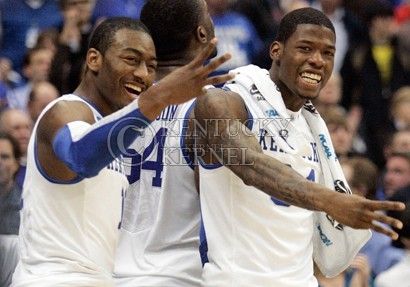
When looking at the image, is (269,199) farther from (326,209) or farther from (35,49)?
(35,49)

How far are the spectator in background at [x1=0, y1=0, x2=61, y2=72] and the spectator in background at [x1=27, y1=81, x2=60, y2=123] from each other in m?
0.79

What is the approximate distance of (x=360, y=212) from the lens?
468 centimetres

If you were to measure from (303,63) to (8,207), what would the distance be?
86.1 inches

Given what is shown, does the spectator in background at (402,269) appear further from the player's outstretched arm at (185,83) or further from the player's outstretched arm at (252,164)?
the player's outstretched arm at (185,83)

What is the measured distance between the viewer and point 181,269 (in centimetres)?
584

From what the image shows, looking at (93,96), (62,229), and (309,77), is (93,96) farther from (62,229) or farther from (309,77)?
(309,77)

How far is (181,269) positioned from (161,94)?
44.4 inches

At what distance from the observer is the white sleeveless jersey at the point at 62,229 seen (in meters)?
5.50

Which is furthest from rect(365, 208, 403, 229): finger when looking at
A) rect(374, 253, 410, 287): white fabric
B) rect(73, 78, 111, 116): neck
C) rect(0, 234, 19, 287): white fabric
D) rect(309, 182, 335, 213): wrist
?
rect(0, 234, 19, 287): white fabric

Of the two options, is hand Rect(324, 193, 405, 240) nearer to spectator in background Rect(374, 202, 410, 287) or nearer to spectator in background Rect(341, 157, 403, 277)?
spectator in background Rect(374, 202, 410, 287)

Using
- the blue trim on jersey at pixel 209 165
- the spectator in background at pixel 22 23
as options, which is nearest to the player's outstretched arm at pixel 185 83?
the blue trim on jersey at pixel 209 165

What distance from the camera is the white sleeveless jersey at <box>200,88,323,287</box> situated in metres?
5.48

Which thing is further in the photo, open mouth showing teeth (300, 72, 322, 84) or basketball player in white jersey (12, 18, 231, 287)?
open mouth showing teeth (300, 72, 322, 84)

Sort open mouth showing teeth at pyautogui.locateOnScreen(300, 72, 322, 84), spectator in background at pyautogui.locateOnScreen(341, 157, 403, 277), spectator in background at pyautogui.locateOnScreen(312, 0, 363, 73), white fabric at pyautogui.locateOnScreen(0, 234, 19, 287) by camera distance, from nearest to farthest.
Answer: open mouth showing teeth at pyautogui.locateOnScreen(300, 72, 322, 84)
white fabric at pyautogui.locateOnScreen(0, 234, 19, 287)
spectator in background at pyautogui.locateOnScreen(341, 157, 403, 277)
spectator in background at pyautogui.locateOnScreen(312, 0, 363, 73)
